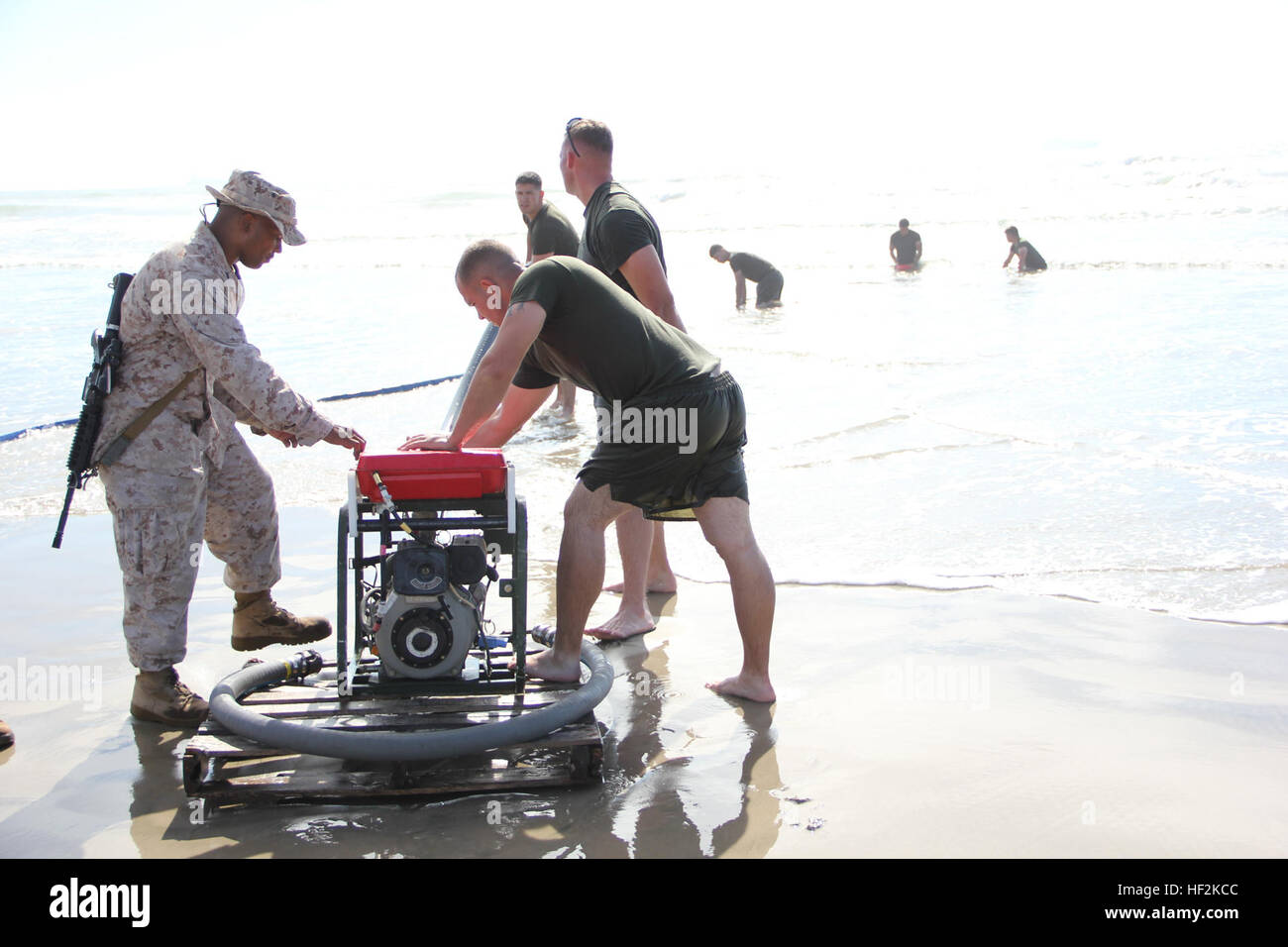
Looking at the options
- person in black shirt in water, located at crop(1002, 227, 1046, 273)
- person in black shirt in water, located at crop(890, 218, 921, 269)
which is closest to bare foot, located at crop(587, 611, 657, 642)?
person in black shirt in water, located at crop(1002, 227, 1046, 273)

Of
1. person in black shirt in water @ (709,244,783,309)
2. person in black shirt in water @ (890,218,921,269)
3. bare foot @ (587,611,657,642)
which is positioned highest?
person in black shirt in water @ (890,218,921,269)

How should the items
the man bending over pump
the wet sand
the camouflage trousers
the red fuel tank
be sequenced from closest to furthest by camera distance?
the wet sand → the red fuel tank → the man bending over pump → the camouflage trousers

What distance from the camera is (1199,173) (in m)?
34.0

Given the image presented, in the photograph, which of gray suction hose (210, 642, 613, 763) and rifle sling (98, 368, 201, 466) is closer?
gray suction hose (210, 642, 613, 763)

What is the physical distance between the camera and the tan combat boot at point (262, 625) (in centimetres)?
427

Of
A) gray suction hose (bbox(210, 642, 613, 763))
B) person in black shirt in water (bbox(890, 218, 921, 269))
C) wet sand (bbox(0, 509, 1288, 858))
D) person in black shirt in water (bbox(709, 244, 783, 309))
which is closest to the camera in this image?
wet sand (bbox(0, 509, 1288, 858))

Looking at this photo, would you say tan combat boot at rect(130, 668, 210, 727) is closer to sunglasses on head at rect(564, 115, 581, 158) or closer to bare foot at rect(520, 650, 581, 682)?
bare foot at rect(520, 650, 581, 682)

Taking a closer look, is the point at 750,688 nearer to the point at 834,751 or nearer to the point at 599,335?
the point at 834,751

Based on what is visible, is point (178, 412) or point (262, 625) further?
point (262, 625)

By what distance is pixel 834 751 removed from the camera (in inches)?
137

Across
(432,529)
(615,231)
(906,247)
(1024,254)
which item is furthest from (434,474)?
(906,247)

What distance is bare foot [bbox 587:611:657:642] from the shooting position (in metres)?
4.52

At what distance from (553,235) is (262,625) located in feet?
9.11
